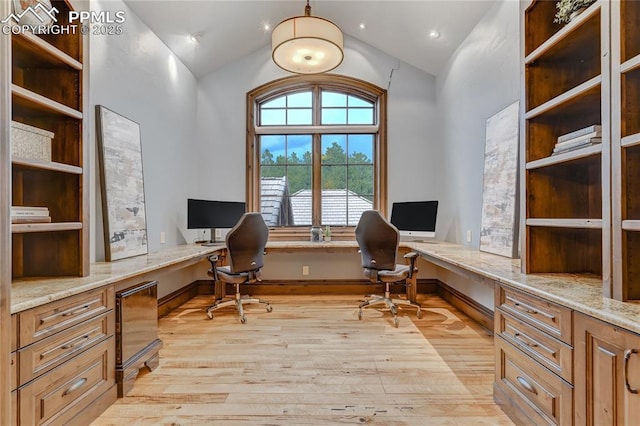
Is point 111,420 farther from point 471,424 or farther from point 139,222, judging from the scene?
point 471,424

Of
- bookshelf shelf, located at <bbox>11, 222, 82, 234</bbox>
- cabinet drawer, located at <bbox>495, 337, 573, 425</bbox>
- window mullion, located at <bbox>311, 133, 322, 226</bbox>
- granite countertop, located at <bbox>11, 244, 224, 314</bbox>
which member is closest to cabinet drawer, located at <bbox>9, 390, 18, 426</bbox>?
granite countertop, located at <bbox>11, 244, 224, 314</bbox>

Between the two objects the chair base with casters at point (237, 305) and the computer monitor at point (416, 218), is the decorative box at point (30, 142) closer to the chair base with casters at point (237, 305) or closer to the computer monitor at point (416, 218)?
the chair base with casters at point (237, 305)

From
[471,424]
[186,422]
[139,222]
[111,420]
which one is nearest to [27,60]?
[139,222]

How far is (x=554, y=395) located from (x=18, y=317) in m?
2.26

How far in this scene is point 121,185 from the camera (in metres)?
2.64

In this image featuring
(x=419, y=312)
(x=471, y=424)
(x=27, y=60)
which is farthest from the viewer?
(x=419, y=312)

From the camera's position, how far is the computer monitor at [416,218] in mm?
3816

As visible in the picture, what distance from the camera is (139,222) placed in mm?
2861

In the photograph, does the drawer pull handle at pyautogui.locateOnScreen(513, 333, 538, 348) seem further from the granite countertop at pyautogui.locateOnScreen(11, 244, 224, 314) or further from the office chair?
the granite countertop at pyautogui.locateOnScreen(11, 244, 224, 314)

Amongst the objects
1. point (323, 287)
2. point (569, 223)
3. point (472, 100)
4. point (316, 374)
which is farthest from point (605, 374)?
point (323, 287)

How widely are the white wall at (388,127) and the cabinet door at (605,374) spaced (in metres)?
3.20

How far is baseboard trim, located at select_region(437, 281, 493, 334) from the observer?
2993mm

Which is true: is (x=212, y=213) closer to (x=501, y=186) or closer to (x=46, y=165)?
(x=46, y=165)

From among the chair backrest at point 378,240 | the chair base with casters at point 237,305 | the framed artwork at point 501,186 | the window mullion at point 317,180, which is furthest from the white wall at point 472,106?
the chair base with casters at point 237,305
